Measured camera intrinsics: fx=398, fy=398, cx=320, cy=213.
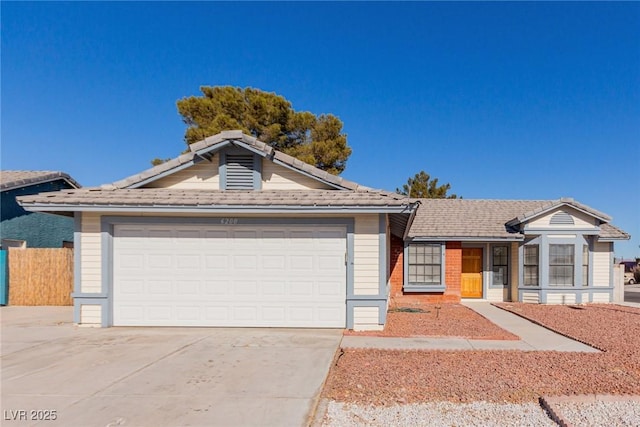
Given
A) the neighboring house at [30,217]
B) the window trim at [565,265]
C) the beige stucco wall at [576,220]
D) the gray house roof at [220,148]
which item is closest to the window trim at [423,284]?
the beige stucco wall at [576,220]

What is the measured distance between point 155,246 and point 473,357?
712cm

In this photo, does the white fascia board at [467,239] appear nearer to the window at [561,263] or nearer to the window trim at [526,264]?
the window trim at [526,264]

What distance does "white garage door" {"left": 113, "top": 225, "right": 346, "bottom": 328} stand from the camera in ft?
29.9

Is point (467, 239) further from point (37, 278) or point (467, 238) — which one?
point (37, 278)

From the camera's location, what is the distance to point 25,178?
15.9 metres

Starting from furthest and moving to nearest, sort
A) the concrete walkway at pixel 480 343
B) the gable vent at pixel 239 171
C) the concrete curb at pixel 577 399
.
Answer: the gable vent at pixel 239 171 < the concrete walkway at pixel 480 343 < the concrete curb at pixel 577 399

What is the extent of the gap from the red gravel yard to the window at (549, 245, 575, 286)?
23.7ft

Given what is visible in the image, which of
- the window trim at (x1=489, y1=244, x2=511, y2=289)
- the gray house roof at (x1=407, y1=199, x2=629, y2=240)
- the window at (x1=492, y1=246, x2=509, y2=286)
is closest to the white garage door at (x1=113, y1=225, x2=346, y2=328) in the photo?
the gray house roof at (x1=407, y1=199, x2=629, y2=240)

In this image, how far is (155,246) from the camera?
9.29 meters

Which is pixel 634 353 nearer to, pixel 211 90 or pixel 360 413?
pixel 360 413

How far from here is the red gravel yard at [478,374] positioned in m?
5.04

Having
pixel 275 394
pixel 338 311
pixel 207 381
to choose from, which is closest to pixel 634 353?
pixel 338 311

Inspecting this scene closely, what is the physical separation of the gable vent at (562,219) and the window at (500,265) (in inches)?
78.8

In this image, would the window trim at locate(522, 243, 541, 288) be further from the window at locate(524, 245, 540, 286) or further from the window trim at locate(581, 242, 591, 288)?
the window trim at locate(581, 242, 591, 288)
